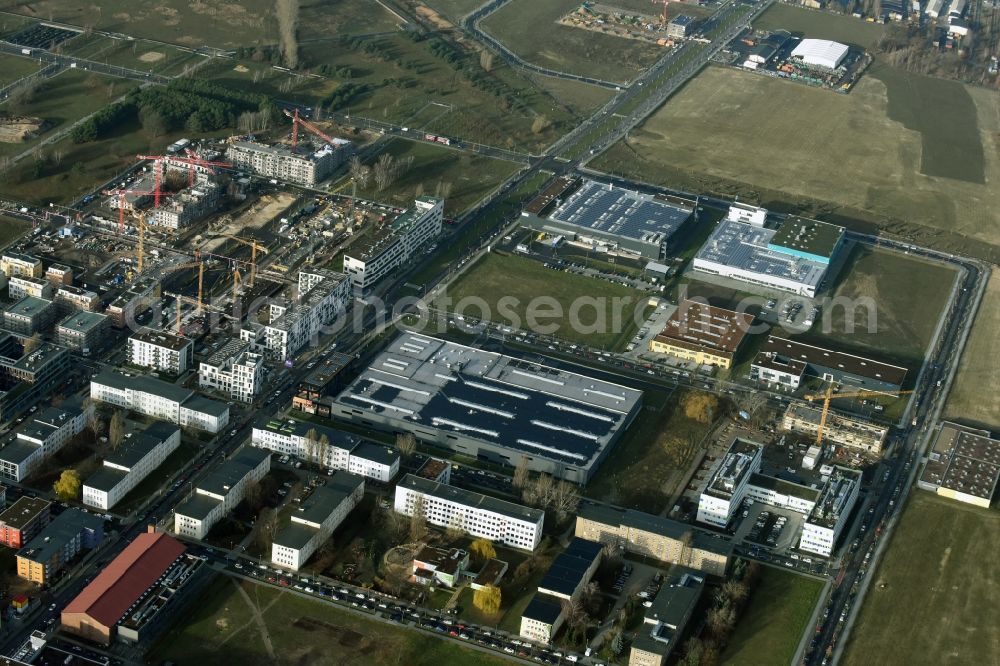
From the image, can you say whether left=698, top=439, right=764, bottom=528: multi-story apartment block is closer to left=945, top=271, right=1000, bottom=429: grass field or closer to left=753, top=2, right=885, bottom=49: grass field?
left=945, top=271, right=1000, bottom=429: grass field

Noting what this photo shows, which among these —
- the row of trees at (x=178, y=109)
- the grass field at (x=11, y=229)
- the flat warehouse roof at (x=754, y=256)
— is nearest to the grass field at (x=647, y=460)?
the flat warehouse roof at (x=754, y=256)

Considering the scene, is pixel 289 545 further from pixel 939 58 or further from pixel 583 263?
pixel 939 58

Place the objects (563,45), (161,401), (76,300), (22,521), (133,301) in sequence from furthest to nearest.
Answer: (563,45), (133,301), (76,300), (161,401), (22,521)

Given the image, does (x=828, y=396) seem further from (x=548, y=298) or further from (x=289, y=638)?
(x=289, y=638)

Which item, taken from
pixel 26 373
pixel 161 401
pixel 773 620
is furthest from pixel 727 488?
pixel 26 373

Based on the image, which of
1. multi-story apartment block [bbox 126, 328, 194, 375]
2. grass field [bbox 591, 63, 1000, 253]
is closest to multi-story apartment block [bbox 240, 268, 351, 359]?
multi-story apartment block [bbox 126, 328, 194, 375]

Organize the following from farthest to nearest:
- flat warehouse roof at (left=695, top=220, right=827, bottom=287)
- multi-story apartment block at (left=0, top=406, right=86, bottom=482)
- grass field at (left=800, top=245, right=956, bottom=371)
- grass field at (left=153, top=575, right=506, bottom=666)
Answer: flat warehouse roof at (left=695, top=220, right=827, bottom=287) < grass field at (left=800, top=245, right=956, bottom=371) < multi-story apartment block at (left=0, top=406, right=86, bottom=482) < grass field at (left=153, top=575, right=506, bottom=666)
